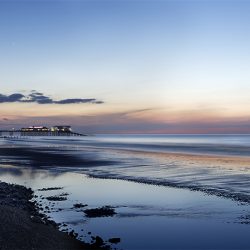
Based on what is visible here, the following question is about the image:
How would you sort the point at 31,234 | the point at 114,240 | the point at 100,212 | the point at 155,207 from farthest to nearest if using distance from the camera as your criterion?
the point at 155,207, the point at 100,212, the point at 114,240, the point at 31,234

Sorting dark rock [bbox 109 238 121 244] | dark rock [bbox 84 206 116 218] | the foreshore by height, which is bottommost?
dark rock [bbox 109 238 121 244]

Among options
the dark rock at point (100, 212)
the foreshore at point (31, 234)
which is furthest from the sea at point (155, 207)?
the foreshore at point (31, 234)

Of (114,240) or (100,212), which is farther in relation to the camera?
(100,212)

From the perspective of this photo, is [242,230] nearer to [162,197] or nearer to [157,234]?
[157,234]

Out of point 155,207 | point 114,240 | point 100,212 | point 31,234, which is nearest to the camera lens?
point 31,234

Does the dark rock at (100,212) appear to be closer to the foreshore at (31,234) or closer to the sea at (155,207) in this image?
the sea at (155,207)

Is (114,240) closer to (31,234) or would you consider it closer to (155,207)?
(31,234)

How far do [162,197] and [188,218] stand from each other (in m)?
5.01

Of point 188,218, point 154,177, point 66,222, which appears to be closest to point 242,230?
point 188,218

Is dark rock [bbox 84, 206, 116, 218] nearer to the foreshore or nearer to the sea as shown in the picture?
the sea

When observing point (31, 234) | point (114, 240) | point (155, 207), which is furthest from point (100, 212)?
point (31, 234)

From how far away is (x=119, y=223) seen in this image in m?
→ 16.2

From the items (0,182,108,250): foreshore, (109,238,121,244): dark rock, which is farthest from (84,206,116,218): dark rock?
(109,238,121,244): dark rock

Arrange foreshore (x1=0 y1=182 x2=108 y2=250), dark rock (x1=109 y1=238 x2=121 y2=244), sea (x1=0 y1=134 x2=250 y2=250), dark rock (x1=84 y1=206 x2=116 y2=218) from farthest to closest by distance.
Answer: dark rock (x1=84 y1=206 x2=116 y2=218), sea (x1=0 y1=134 x2=250 y2=250), dark rock (x1=109 y1=238 x2=121 y2=244), foreshore (x1=0 y1=182 x2=108 y2=250)
